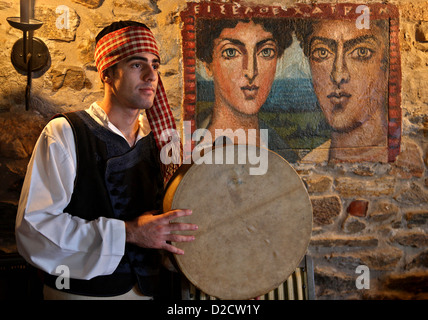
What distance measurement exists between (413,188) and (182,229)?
177cm

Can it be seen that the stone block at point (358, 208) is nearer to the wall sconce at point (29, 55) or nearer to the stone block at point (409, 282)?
the stone block at point (409, 282)

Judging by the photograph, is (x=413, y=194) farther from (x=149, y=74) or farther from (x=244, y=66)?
(x=149, y=74)

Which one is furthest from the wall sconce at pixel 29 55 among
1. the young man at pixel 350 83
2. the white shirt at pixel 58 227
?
the young man at pixel 350 83

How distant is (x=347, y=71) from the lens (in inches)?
95.2

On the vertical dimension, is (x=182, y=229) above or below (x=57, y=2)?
below

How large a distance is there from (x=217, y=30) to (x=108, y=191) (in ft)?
4.12

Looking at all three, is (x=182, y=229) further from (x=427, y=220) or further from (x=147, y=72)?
(x=427, y=220)

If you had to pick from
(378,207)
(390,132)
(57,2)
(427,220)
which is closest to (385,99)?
(390,132)

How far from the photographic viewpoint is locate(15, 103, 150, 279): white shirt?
1439 mm

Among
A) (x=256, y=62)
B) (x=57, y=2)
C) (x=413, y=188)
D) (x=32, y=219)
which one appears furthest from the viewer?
(x=413, y=188)

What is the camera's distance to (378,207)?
2498 millimetres

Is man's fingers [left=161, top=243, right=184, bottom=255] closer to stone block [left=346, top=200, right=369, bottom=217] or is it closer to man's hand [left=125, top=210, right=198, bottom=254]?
man's hand [left=125, top=210, right=198, bottom=254]

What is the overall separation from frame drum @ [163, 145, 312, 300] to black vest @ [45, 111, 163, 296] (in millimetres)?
180

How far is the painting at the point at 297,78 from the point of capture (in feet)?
7.64
